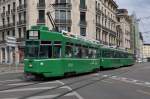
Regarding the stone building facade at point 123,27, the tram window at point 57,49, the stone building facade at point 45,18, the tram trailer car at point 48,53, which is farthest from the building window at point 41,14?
the tram window at point 57,49

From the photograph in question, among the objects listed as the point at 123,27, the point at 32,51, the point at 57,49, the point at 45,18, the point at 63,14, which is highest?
the point at 63,14

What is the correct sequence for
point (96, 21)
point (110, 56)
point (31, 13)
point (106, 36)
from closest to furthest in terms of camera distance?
point (110, 56) → point (31, 13) → point (96, 21) → point (106, 36)

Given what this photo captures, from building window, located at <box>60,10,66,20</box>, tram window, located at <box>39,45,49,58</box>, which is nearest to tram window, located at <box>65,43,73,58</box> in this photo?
tram window, located at <box>39,45,49,58</box>

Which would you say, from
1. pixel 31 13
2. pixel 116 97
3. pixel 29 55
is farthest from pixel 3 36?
pixel 116 97

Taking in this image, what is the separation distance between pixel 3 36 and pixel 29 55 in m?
62.6

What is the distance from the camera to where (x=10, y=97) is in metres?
14.6

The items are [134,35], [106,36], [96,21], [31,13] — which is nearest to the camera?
[31,13]

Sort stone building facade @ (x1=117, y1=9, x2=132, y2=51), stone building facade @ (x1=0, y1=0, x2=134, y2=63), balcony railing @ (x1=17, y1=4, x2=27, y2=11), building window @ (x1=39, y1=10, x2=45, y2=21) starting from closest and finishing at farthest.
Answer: stone building facade @ (x1=0, y1=0, x2=134, y2=63) → building window @ (x1=39, y1=10, x2=45, y2=21) → balcony railing @ (x1=17, y1=4, x2=27, y2=11) → stone building facade @ (x1=117, y1=9, x2=132, y2=51)

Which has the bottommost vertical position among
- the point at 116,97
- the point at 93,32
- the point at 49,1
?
the point at 116,97

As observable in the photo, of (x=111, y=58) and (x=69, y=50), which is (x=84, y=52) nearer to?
(x=69, y=50)

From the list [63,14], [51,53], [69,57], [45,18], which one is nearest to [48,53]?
[51,53]

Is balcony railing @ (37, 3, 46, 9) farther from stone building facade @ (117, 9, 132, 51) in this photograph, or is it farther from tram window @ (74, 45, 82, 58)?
tram window @ (74, 45, 82, 58)

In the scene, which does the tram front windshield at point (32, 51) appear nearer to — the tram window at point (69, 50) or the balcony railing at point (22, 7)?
the tram window at point (69, 50)

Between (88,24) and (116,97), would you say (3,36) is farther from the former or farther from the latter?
(116,97)
